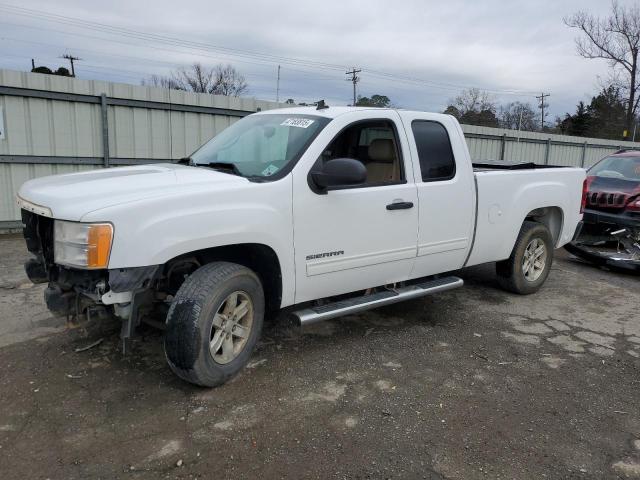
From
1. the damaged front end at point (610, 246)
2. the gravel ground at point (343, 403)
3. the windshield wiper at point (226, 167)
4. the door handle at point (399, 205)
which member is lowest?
the gravel ground at point (343, 403)

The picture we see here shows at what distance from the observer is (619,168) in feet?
28.3

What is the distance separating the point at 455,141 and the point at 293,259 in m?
2.21

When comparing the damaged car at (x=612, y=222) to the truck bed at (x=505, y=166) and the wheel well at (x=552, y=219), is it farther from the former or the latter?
the truck bed at (x=505, y=166)

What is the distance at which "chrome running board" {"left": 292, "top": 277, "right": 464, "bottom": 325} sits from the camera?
3.96 meters

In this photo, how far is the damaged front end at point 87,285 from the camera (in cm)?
315

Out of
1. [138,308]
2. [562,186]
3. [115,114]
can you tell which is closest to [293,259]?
[138,308]

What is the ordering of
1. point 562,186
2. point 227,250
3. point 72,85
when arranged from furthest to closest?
point 72,85 < point 562,186 < point 227,250

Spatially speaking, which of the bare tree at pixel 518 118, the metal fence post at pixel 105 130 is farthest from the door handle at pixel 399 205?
the bare tree at pixel 518 118

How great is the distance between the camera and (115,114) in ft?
31.1

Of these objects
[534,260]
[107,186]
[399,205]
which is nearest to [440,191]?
[399,205]

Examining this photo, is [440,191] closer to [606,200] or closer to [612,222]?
[612,222]

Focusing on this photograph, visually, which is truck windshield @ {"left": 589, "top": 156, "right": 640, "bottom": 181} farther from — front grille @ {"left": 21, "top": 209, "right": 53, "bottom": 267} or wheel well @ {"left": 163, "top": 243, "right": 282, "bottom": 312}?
front grille @ {"left": 21, "top": 209, "right": 53, "bottom": 267}

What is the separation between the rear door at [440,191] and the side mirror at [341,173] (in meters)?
1.04

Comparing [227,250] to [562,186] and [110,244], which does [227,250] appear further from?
[562,186]
